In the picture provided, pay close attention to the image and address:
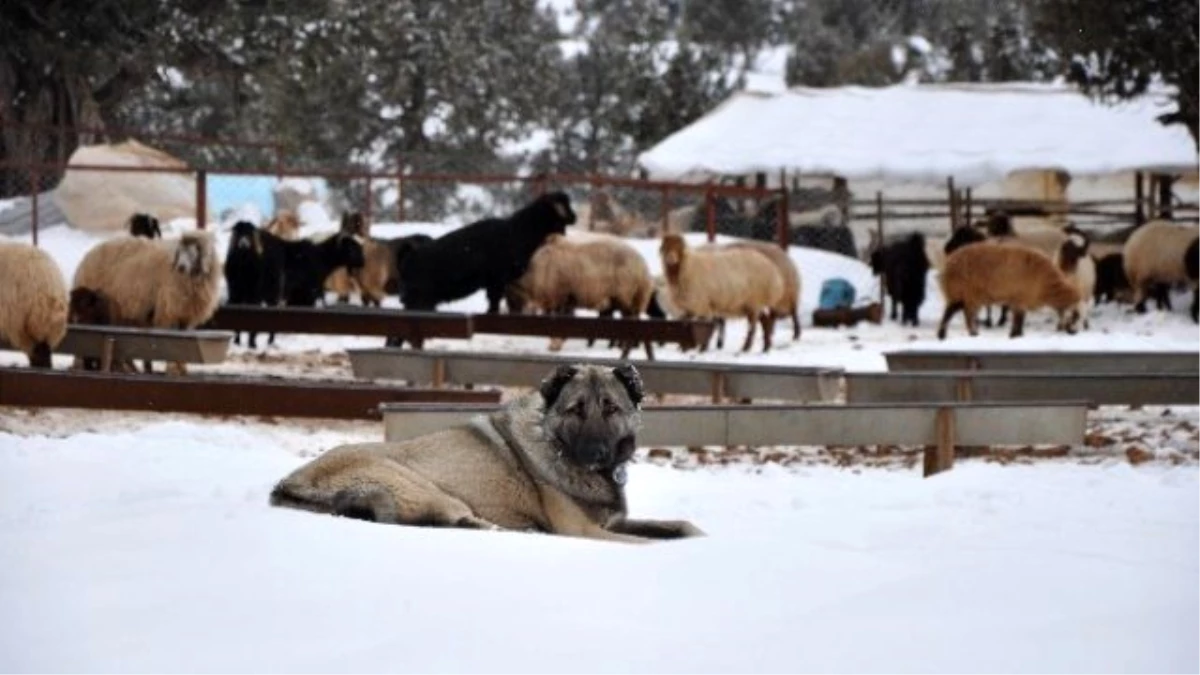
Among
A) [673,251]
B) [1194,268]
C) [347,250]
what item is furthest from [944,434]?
[1194,268]

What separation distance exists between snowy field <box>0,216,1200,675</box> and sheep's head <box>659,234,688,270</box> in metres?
11.9

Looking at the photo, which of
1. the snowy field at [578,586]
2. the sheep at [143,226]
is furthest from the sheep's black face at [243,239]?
the snowy field at [578,586]

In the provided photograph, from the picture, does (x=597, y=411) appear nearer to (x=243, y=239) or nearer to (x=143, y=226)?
(x=143, y=226)

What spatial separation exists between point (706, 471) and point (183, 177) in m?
19.9

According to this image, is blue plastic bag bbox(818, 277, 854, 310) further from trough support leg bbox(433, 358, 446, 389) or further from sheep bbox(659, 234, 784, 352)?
trough support leg bbox(433, 358, 446, 389)

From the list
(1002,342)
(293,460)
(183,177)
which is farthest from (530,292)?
(293,460)

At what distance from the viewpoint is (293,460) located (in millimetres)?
8234

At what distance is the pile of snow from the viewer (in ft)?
14.4

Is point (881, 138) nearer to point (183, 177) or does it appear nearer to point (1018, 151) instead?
point (1018, 151)

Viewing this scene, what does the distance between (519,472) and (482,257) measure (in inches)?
541

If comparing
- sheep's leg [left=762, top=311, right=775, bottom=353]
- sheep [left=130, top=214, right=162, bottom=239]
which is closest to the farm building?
sheep's leg [left=762, top=311, right=775, bottom=353]

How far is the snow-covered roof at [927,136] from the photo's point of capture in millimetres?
32406

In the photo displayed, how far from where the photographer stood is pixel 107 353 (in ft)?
43.5

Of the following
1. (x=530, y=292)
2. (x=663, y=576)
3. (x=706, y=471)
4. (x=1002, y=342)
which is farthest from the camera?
(x=530, y=292)
